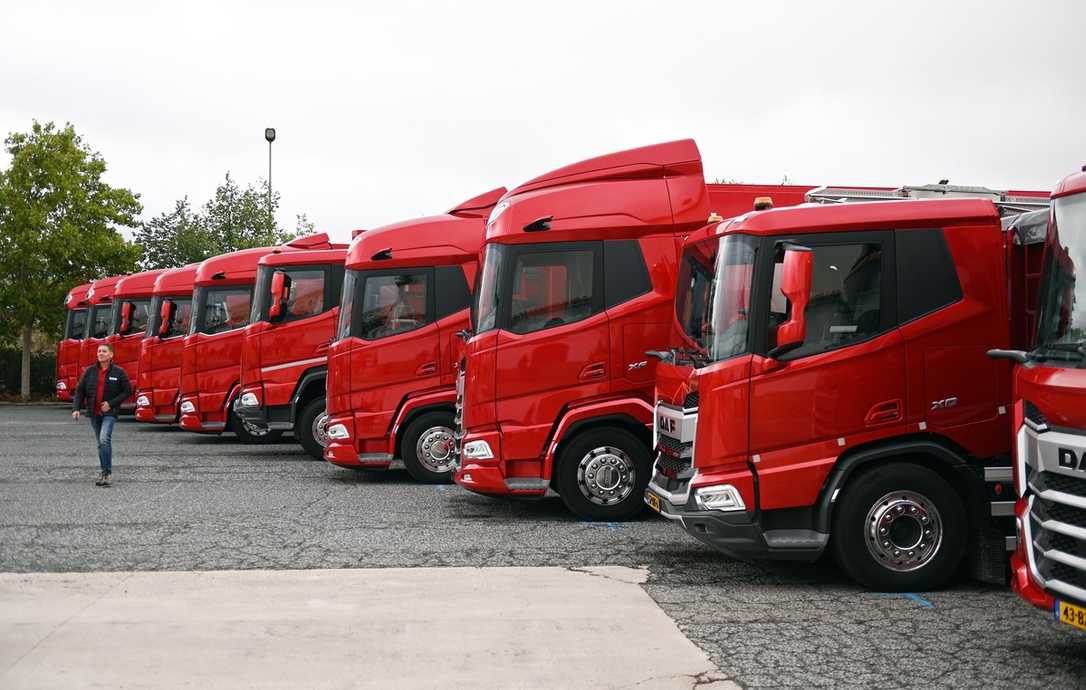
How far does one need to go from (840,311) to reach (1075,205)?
2054 mm

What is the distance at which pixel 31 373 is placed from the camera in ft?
140

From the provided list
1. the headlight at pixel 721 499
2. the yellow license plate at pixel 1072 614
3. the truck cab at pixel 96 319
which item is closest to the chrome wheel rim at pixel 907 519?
the headlight at pixel 721 499

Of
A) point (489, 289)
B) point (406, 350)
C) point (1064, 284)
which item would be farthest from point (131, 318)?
point (1064, 284)

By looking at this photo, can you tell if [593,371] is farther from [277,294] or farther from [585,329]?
[277,294]

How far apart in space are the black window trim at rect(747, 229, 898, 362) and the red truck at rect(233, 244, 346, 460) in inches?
406

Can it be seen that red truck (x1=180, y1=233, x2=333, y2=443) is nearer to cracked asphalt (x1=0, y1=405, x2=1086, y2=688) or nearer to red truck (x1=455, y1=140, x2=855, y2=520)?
cracked asphalt (x1=0, y1=405, x2=1086, y2=688)

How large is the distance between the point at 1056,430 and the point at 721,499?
2.74 m

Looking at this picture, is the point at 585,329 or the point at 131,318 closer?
the point at 585,329

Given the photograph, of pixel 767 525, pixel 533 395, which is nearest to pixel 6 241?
pixel 533 395

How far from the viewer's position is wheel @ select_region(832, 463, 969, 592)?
26.8ft

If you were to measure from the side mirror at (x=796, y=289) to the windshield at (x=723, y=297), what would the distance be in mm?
346

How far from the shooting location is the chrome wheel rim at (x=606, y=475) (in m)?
11.4

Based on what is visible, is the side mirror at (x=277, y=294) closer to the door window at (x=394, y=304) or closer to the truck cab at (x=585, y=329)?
the door window at (x=394, y=304)

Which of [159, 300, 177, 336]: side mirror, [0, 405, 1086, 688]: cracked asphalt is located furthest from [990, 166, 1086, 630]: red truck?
[159, 300, 177, 336]: side mirror
